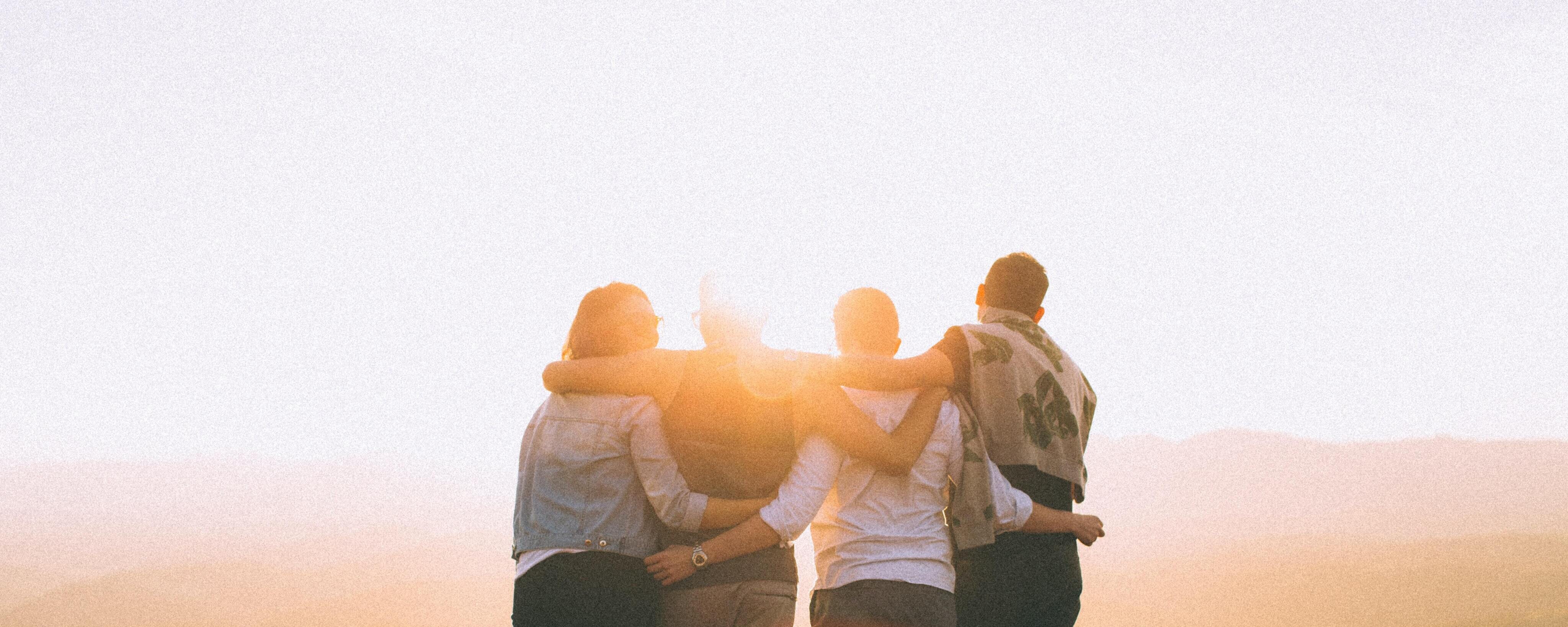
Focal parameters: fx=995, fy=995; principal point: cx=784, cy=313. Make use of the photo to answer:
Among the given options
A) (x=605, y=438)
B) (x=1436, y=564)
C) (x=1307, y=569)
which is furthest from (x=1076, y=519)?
(x=1436, y=564)

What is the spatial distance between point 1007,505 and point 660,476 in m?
1.24

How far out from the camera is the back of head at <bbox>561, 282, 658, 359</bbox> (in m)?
3.69

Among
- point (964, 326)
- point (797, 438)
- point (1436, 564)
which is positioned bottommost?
point (1436, 564)

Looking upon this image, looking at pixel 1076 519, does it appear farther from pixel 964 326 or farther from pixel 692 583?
pixel 692 583

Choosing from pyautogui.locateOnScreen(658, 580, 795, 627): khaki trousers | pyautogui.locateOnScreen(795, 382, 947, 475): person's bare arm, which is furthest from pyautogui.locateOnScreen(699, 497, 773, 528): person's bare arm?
pyautogui.locateOnScreen(795, 382, 947, 475): person's bare arm

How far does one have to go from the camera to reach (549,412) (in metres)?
3.62

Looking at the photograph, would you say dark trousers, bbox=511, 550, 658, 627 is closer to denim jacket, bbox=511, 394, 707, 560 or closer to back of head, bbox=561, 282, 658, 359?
denim jacket, bbox=511, 394, 707, 560

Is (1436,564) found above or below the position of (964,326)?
below

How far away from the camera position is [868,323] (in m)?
3.60

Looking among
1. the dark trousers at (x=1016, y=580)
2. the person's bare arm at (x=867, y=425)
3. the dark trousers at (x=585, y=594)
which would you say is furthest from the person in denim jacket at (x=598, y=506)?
the dark trousers at (x=1016, y=580)

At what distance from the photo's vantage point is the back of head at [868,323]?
3602 mm

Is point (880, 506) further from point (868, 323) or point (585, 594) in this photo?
point (585, 594)

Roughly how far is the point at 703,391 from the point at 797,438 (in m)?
0.39

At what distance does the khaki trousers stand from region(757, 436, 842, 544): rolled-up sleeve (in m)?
0.21
